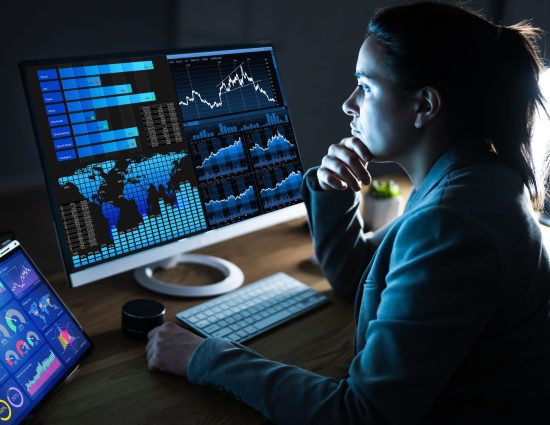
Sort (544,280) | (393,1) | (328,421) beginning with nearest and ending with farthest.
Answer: (328,421) < (544,280) < (393,1)

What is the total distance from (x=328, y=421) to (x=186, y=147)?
69 centimetres

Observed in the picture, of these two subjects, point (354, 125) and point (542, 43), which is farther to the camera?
point (542, 43)

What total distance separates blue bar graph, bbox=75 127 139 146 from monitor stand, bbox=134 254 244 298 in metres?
0.34

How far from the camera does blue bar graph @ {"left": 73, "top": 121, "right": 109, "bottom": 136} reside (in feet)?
3.73

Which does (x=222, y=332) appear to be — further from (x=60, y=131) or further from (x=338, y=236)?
(x=60, y=131)

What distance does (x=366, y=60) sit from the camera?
40.2 inches

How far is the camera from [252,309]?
1.19 m

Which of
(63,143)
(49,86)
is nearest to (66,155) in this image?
(63,143)

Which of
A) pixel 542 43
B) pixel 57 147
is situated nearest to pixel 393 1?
pixel 542 43

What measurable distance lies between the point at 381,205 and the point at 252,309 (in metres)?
0.59

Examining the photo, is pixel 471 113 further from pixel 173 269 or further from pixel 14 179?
pixel 14 179

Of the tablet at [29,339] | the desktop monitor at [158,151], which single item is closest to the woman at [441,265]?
the tablet at [29,339]

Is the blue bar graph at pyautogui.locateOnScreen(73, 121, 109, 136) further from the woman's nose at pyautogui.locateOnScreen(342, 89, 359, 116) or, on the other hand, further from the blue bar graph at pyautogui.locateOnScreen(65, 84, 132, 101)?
the woman's nose at pyautogui.locateOnScreen(342, 89, 359, 116)

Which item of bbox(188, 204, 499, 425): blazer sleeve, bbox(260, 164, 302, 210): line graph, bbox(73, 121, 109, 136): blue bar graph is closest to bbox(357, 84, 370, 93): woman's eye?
bbox(188, 204, 499, 425): blazer sleeve
